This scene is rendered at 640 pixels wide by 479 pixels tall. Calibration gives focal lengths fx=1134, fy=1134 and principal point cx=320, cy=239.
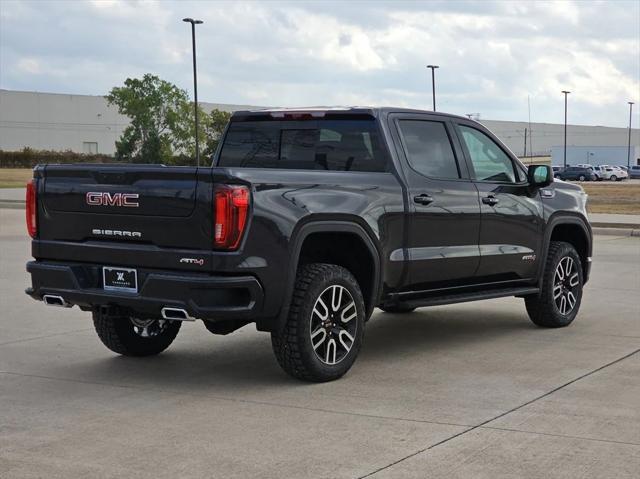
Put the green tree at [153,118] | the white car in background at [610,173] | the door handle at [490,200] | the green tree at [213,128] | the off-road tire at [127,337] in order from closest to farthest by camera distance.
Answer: the off-road tire at [127,337], the door handle at [490,200], the green tree at [213,128], the green tree at [153,118], the white car in background at [610,173]

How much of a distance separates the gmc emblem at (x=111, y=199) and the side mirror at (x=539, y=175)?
3.74m

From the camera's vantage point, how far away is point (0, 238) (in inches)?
805

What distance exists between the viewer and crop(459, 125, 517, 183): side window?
922 centimetres

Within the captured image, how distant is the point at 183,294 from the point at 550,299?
13.2 ft

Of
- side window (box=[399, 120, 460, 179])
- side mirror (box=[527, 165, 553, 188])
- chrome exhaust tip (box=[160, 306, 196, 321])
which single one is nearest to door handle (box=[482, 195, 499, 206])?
side window (box=[399, 120, 460, 179])

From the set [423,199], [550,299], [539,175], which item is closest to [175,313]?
[423,199]

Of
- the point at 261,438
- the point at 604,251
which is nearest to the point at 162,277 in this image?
the point at 261,438

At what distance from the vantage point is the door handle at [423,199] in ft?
27.4

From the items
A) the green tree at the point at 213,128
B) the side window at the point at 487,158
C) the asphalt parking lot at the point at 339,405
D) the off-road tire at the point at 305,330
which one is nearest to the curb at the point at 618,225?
the asphalt parking lot at the point at 339,405

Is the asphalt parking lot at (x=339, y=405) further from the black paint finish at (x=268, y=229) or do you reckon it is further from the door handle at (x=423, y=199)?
the door handle at (x=423, y=199)

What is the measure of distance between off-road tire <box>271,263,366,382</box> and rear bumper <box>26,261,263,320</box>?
0.34 metres

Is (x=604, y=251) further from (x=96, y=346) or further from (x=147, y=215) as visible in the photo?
(x=147, y=215)

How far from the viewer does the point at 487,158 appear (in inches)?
370

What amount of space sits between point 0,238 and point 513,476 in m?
16.6
